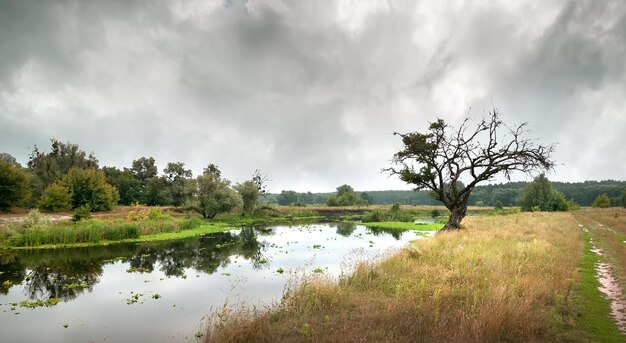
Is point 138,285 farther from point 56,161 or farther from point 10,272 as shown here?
point 56,161

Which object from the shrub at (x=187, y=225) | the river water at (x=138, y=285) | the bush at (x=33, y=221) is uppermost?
the bush at (x=33, y=221)

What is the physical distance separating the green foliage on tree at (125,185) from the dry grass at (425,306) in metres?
81.5

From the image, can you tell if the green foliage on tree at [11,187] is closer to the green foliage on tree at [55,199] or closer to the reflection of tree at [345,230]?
the green foliage on tree at [55,199]

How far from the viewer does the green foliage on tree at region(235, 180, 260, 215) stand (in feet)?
233

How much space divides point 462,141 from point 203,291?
95.6 ft

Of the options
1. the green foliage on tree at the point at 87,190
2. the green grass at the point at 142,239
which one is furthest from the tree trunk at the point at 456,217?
the green foliage on tree at the point at 87,190

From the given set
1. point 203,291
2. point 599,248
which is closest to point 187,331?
point 203,291

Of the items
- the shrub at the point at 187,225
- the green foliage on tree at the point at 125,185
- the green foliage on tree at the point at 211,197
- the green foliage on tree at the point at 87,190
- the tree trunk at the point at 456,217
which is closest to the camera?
the tree trunk at the point at 456,217

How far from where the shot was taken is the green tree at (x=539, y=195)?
90356 mm

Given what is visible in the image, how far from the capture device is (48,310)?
12906mm

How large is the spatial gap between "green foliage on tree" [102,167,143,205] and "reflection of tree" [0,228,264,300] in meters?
59.3

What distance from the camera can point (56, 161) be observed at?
231ft

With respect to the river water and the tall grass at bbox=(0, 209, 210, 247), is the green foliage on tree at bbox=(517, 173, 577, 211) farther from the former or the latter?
the tall grass at bbox=(0, 209, 210, 247)

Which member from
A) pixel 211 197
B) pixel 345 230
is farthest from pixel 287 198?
pixel 345 230
